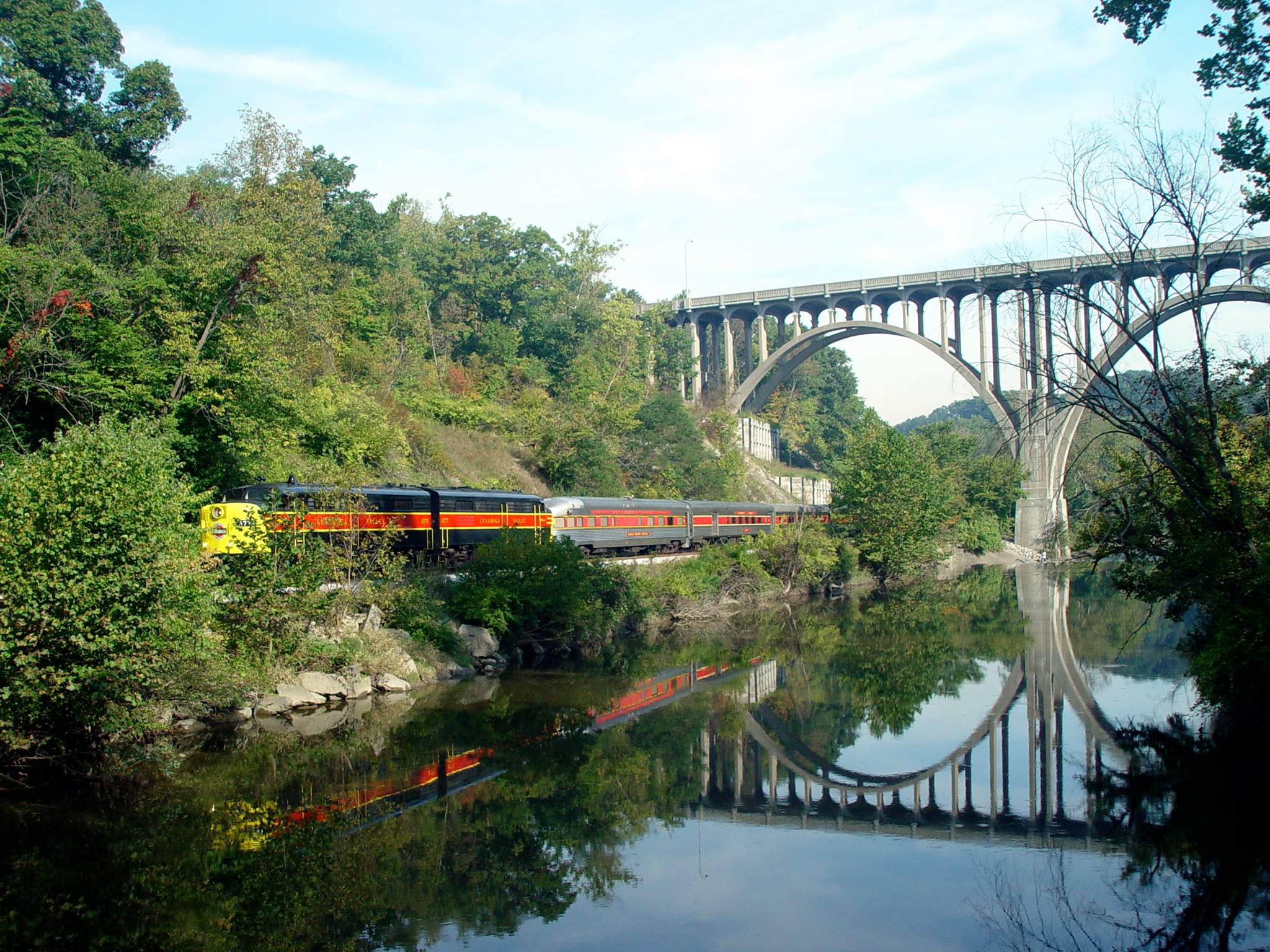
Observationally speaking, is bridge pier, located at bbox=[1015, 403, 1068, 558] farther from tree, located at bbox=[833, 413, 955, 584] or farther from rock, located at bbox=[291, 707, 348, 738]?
rock, located at bbox=[291, 707, 348, 738]

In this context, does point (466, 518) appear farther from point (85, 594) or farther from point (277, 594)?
point (85, 594)

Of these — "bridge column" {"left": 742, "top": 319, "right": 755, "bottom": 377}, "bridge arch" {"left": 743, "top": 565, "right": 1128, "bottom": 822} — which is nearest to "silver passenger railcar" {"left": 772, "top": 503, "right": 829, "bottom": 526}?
"bridge arch" {"left": 743, "top": 565, "right": 1128, "bottom": 822}

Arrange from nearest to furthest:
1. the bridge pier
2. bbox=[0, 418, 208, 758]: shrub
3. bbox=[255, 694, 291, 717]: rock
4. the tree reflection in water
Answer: the tree reflection in water
bbox=[0, 418, 208, 758]: shrub
bbox=[255, 694, 291, 717]: rock
the bridge pier

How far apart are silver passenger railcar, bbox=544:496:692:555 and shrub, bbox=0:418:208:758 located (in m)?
15.0

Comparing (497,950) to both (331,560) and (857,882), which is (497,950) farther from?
(331,560)

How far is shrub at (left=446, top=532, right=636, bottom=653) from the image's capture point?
20172 mm

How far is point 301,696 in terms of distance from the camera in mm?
15578

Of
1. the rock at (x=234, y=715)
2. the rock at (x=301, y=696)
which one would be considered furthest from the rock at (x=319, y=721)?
the rock at (x=234, y=715)

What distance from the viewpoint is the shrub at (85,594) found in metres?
10.5

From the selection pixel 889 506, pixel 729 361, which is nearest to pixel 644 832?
pixel 889 506

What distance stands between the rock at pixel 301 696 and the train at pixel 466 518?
2.15m

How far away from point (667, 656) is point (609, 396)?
2290 cm

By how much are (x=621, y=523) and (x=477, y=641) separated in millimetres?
11278

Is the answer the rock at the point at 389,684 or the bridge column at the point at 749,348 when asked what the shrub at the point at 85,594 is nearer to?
the rock at the point at 389,684
